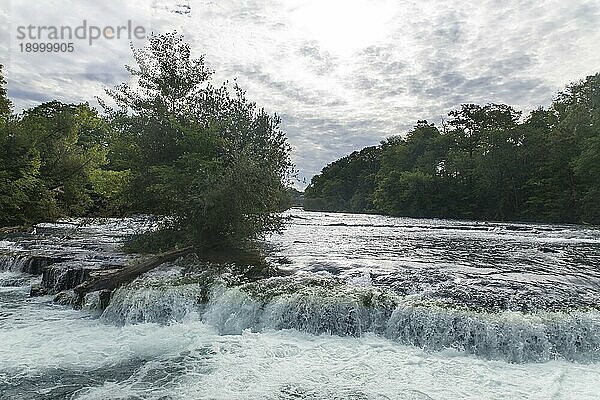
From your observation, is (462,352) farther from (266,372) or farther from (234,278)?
(234,278)

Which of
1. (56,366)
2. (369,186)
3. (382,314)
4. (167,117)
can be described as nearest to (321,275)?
(382,314)

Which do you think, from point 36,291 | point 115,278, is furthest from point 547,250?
point 36,291

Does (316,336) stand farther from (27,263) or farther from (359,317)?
(27,263)

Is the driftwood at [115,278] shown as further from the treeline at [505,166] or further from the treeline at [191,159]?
the treeline at [505,166]

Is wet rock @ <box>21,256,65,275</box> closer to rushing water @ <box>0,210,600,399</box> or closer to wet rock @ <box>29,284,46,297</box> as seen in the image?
rushing water @ <box>0,210,600,399</box>

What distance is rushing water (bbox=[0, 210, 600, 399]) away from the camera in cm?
812

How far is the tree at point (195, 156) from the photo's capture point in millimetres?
16031

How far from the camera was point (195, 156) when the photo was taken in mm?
16297

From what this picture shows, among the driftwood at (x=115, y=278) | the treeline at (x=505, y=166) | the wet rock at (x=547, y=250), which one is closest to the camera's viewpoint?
the driftwood at (x=115, y=278)

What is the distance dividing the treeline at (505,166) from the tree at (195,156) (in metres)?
37.2

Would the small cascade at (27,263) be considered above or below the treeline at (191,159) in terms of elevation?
below

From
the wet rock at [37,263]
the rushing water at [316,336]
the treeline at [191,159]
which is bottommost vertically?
the rushing water at [316,336]

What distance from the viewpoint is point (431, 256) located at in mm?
18703

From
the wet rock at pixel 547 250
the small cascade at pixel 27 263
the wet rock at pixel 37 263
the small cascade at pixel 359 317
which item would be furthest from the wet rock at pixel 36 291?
the wet rock at pixel 547 250
